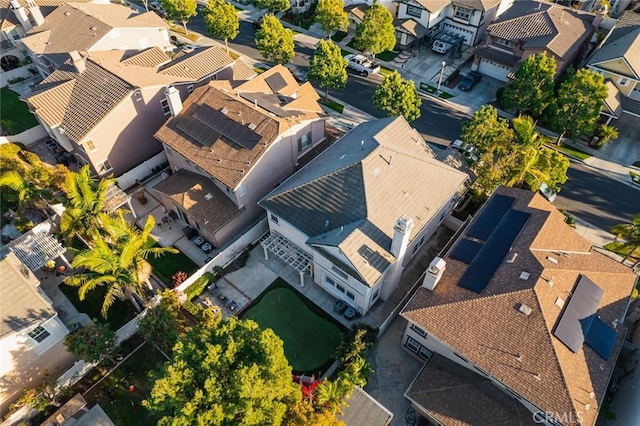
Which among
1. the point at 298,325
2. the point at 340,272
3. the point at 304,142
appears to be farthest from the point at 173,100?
the point at 298,325

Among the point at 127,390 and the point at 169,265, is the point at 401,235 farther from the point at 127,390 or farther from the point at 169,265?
the point at 127,390

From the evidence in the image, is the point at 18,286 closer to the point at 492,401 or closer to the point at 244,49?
the point at 492,401

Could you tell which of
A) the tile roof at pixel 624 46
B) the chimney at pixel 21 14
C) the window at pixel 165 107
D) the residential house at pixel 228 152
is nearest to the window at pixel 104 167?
the residential house at pixel 228 152

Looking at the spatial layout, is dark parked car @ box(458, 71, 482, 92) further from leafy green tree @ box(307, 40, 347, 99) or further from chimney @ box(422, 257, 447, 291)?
chimney @ box(422, 257, 447, 291)

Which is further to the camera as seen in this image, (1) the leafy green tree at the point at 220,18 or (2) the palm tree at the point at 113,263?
(1) the leafy green tree at the point at 220,18

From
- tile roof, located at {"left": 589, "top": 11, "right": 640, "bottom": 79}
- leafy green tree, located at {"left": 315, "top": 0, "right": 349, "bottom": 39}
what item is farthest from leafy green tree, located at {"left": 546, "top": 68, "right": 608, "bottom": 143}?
leafy green tree, located at {"left": 315, "top": 0, "right": 349, "bottom": 39}

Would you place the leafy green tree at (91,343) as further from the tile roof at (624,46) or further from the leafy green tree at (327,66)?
the tile roof at (624,46)

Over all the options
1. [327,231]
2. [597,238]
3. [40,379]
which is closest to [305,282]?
[327,231]
